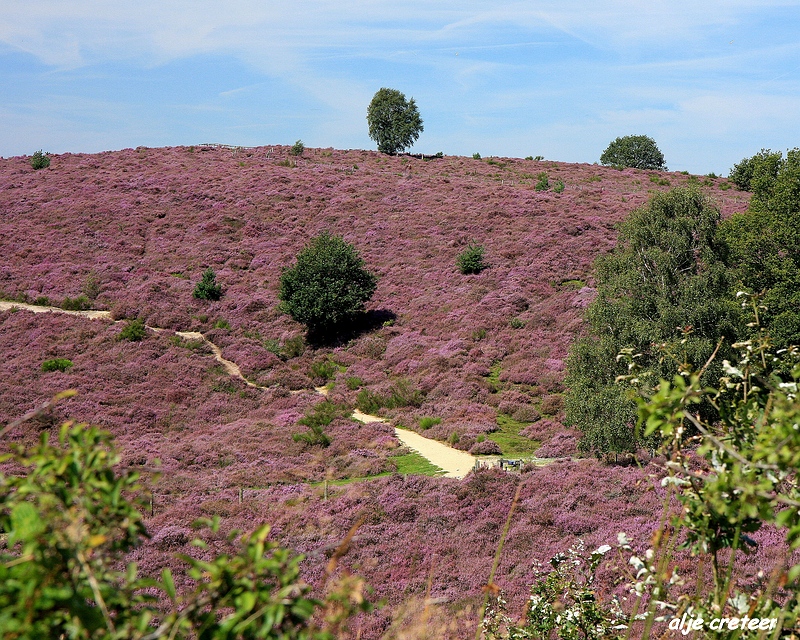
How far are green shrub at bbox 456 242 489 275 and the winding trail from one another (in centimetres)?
1459

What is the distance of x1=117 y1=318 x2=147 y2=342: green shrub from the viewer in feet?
111

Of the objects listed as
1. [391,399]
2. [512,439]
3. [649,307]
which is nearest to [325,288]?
[391,399]

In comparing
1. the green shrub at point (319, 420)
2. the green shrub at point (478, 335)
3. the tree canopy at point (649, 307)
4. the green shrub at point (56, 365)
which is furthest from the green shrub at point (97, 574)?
the green shrub at point (478, 335)

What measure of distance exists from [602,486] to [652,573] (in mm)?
14619

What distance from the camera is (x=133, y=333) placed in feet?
111

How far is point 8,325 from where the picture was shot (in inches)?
1363

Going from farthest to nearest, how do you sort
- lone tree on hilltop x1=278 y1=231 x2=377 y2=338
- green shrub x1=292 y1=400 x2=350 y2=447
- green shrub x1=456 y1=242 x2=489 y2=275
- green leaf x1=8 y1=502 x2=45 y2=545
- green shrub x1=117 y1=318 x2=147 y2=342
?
1. green shrub x1=456 y1=242 x2=489 y2=275
2. lone tree on hilltop x1=278 y1=231 x2=377 y2=338
3. green shrub x1=117 y1=318 x2=147 y2=342
4. green shrub x1=292 y1=400 x2=350 y2=447
5. green leaf x1=8 y1=502 x2=45 y2=545

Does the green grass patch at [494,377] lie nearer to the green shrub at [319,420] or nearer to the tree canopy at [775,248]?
the green shrub at [319,420]

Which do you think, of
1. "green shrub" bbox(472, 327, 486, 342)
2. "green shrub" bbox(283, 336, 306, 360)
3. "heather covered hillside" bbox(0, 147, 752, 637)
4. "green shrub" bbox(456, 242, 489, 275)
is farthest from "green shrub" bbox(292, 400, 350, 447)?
"green shrub" bbox(456, 242, 489, 275)

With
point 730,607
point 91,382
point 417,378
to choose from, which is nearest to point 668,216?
point 417,378

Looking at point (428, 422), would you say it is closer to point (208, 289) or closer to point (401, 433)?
point (401, 433)

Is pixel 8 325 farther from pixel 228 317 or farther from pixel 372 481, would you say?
pixel 372 481

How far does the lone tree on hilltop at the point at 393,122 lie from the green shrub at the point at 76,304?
5083 cm

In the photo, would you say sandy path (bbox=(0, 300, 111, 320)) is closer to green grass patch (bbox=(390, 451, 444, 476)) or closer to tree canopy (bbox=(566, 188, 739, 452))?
green grass patch (bbox=(390, 451, 444, 476))
